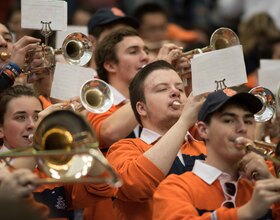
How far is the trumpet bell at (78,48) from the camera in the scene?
594 centimetres

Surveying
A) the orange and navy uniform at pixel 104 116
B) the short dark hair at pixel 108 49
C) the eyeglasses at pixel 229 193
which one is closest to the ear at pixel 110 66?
the short dark hair at pixel 108 49

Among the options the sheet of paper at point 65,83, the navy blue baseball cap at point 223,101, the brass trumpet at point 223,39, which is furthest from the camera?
the brass trumpet at point 223,39

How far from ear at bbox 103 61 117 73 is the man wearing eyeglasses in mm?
1719

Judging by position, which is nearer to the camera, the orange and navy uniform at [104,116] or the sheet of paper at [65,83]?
the sheet of paper at [65,83]

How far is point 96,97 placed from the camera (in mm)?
5684

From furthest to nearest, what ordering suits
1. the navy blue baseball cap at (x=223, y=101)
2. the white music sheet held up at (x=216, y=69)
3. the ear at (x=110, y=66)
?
the ear at (x=110, y=66) → the white music sheet held up at (x=216, y=69) → the navy blue baseball cap at (x=223, y=101)

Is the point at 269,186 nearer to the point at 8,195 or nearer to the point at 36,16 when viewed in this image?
the point at 8,195

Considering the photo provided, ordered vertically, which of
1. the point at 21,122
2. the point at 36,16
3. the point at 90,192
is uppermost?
the point at 36,16

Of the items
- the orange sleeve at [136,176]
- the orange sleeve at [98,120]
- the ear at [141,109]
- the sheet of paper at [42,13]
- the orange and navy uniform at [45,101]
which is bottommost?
the orange sleeve at [136,176]

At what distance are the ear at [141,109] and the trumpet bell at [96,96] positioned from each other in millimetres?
175

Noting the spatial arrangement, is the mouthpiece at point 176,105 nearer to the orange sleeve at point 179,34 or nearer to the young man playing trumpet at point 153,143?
the young man playing trumpet at point 153,143

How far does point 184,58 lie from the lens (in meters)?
6.05

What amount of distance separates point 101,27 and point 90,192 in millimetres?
2235

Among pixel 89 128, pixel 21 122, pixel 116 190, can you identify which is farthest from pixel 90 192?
pixel 89 128
